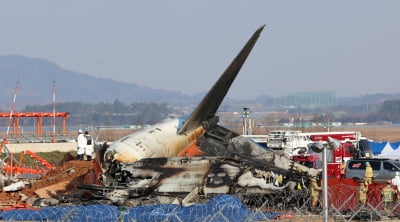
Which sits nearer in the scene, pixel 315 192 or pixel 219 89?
pixel 315 192

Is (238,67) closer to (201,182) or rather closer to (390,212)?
(201,182)

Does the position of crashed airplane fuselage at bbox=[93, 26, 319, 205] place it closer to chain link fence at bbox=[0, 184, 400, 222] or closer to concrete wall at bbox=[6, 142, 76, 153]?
chain link fence at bbox=[0, 184, 400, 222]

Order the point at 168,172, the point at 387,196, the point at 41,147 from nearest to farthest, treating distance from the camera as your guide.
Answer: the point at 387,196 → the point at 168,172 → the point at 41,147

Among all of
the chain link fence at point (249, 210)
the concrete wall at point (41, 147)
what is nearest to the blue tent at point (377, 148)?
the concrete wall at point (41, 147)

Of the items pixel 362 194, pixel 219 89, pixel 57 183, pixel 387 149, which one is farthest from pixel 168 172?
pixel 387 149

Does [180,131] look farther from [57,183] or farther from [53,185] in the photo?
[57,183]

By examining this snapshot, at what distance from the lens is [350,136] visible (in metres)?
55.8

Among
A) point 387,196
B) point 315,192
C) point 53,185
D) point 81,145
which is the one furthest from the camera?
point 81,145

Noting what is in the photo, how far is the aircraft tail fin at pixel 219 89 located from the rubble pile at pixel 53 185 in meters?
5.45

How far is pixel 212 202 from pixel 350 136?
32.5 meters

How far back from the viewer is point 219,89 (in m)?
34.5

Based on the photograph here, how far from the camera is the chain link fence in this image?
75.2 ft

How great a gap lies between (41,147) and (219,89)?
33.7m

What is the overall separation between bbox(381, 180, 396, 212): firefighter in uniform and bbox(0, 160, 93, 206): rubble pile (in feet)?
38.0
